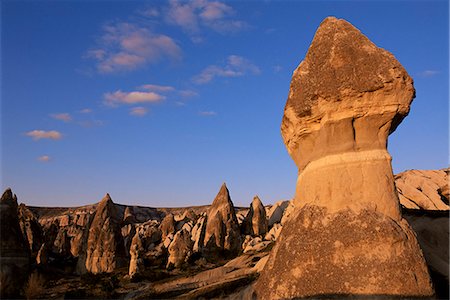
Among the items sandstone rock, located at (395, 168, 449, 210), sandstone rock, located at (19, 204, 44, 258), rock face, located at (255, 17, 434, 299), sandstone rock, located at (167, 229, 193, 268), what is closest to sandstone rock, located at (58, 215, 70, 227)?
sandstone rock, located at (19, 204, 44, 258)

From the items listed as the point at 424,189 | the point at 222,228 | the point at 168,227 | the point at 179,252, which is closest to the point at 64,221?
the point at 168,227

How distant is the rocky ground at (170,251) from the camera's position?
11359 mm

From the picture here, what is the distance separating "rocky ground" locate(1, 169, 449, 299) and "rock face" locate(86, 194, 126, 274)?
3.0 inches

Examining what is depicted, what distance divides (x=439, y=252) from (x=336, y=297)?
14.8 ft

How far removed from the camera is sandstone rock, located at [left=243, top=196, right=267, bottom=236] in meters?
38.8

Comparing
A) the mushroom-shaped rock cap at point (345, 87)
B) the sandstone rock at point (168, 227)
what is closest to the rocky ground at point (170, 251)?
the sandstone rock at point (168, 227)

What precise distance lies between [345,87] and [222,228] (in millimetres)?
29243

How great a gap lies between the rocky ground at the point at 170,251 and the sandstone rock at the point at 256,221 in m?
0.10

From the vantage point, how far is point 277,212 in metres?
45.7

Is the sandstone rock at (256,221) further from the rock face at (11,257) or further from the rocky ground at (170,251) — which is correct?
the rock face at (11,257)

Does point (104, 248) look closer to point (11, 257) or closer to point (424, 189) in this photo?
point (11, 257)

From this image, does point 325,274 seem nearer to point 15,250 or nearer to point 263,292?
point 263,292

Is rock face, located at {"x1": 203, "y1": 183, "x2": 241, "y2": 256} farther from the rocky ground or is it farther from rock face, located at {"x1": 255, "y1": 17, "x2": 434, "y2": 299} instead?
rock face, located at {"x1": 255, "y1": 17, "x2": 434, "y2": 299}

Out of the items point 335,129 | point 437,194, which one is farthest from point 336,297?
point 437,194
